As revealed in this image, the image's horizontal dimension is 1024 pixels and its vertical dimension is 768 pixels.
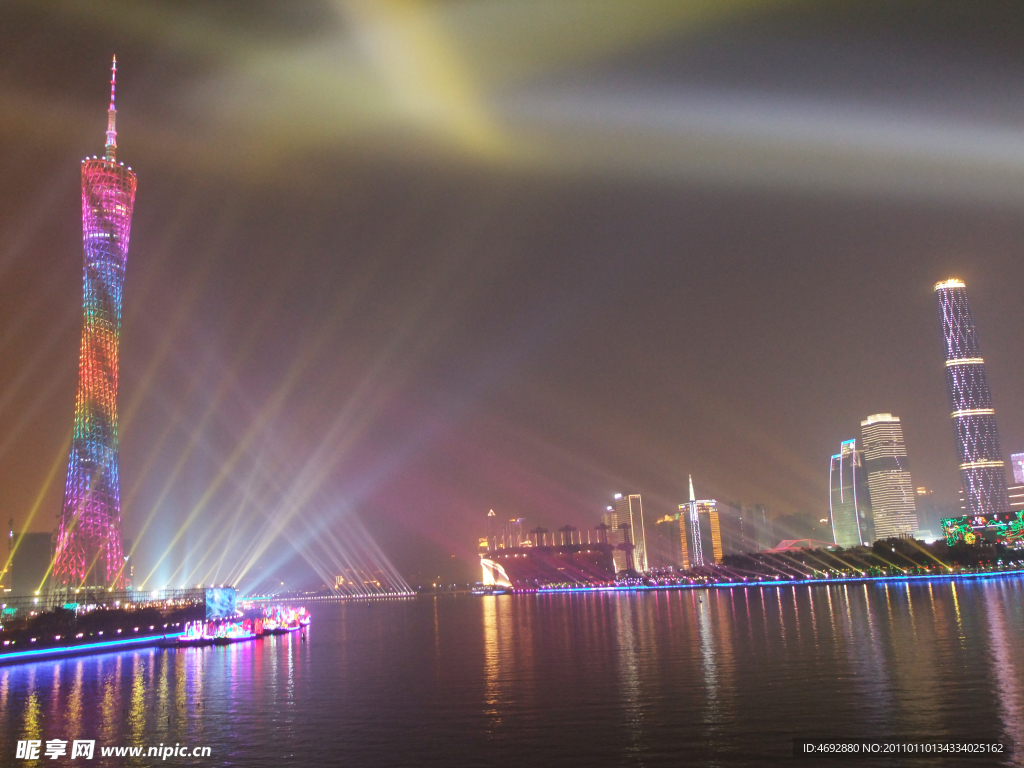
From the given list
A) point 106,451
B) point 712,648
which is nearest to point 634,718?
point 712,648

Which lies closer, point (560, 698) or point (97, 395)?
point (560, 698)

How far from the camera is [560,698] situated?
32844 millimetres

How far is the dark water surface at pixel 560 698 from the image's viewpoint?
971 inches

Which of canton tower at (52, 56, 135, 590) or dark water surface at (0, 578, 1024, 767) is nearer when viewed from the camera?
dark water surface at (0, 578, 1024, 767)

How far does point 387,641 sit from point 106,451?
→ 35.9 meters

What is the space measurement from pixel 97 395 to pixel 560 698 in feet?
213

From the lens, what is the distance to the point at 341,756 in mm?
24953

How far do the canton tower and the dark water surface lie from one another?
25323 millimetres

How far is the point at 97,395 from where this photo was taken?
7794 centimetres

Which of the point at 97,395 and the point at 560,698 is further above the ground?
Result: the point at 97,395

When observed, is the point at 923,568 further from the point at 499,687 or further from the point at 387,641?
the point at 499,687

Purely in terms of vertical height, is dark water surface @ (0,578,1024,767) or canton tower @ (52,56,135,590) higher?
canton tower @ (52,56,135,590)

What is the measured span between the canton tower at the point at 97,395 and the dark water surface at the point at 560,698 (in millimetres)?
25323

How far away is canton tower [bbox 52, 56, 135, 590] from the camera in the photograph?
7781 centimetres
